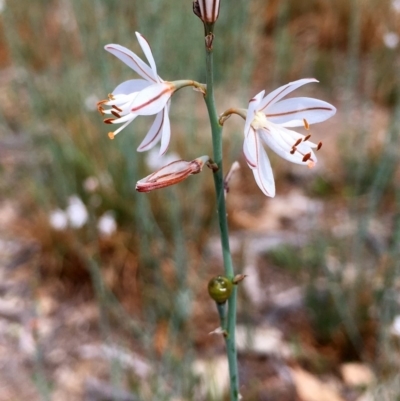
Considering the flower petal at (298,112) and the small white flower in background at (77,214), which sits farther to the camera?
the small white flower in background at (77,214)

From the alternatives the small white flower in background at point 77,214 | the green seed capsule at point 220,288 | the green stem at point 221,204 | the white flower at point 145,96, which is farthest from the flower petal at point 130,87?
the small white flower in background at point 77,214

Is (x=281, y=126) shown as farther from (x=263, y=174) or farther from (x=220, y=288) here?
(x=220, y=288)

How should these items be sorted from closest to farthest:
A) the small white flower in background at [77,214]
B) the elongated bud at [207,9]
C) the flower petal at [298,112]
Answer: the elongated bud at [207,9] → the flower petal at [298,112] → the small white flower in background at [77,214]

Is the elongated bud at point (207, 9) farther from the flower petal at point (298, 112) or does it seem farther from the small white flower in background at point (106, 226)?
the small white flower in background at point (106, 226)

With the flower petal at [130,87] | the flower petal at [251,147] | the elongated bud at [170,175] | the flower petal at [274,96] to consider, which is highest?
the flower petal at [130,87]

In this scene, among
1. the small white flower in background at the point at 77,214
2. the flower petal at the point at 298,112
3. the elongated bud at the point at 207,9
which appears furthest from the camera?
the small white flower in background at the point at 77,214

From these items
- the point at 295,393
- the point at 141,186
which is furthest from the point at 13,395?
the point at 141,186

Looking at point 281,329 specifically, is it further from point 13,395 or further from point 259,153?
point 259,153

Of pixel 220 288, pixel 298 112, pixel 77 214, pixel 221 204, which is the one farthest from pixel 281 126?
pixel 77 214
